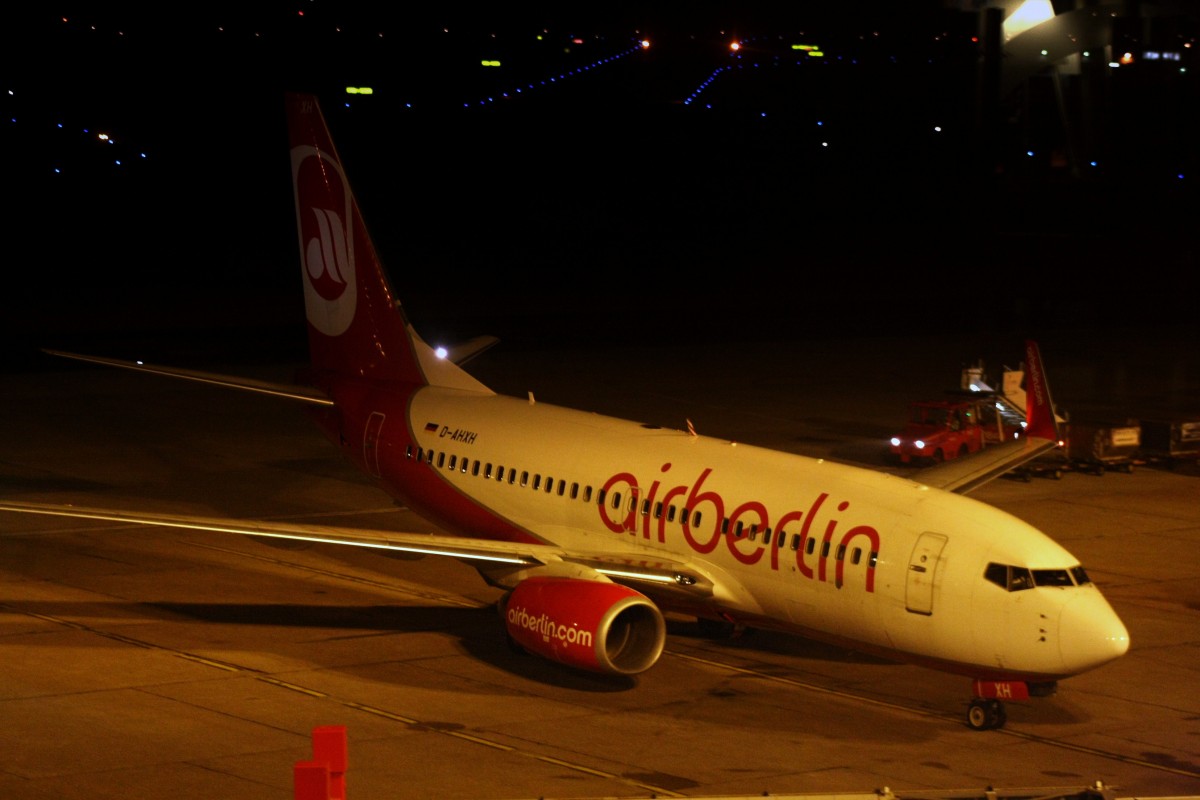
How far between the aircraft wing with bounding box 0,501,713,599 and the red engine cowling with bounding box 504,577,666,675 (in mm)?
969

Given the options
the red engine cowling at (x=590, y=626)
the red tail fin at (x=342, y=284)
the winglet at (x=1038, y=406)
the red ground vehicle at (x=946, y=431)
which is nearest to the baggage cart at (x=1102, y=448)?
the red ground vehicle at (x=946, y=431)

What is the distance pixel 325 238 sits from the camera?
96.3 feet

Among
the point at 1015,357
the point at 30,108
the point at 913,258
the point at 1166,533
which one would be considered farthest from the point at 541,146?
the point at 1166,533

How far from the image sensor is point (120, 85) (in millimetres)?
87875

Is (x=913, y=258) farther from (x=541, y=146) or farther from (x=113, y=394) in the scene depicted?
(x=113, y=394)

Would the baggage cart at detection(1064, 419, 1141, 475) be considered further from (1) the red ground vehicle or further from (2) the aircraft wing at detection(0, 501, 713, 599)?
(2) the aircraft wing at detection(0, 501, 713, 599)

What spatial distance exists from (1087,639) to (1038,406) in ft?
25.6

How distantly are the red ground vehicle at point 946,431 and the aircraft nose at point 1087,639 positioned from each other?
62.4 ft

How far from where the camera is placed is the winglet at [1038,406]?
25.5 m

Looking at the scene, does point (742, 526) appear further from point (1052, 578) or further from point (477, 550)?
point (1052, 578)

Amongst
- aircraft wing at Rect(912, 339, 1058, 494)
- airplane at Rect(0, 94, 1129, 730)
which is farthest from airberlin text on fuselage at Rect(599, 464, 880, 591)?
aircraft wing at Rect(912, 339, 1058, 494)

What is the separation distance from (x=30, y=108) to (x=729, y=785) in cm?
7666

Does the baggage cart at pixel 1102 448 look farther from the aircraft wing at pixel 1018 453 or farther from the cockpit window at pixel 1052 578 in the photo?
the cockpit window at pixel 1052 578

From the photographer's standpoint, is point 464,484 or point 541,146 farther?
point 541,146
